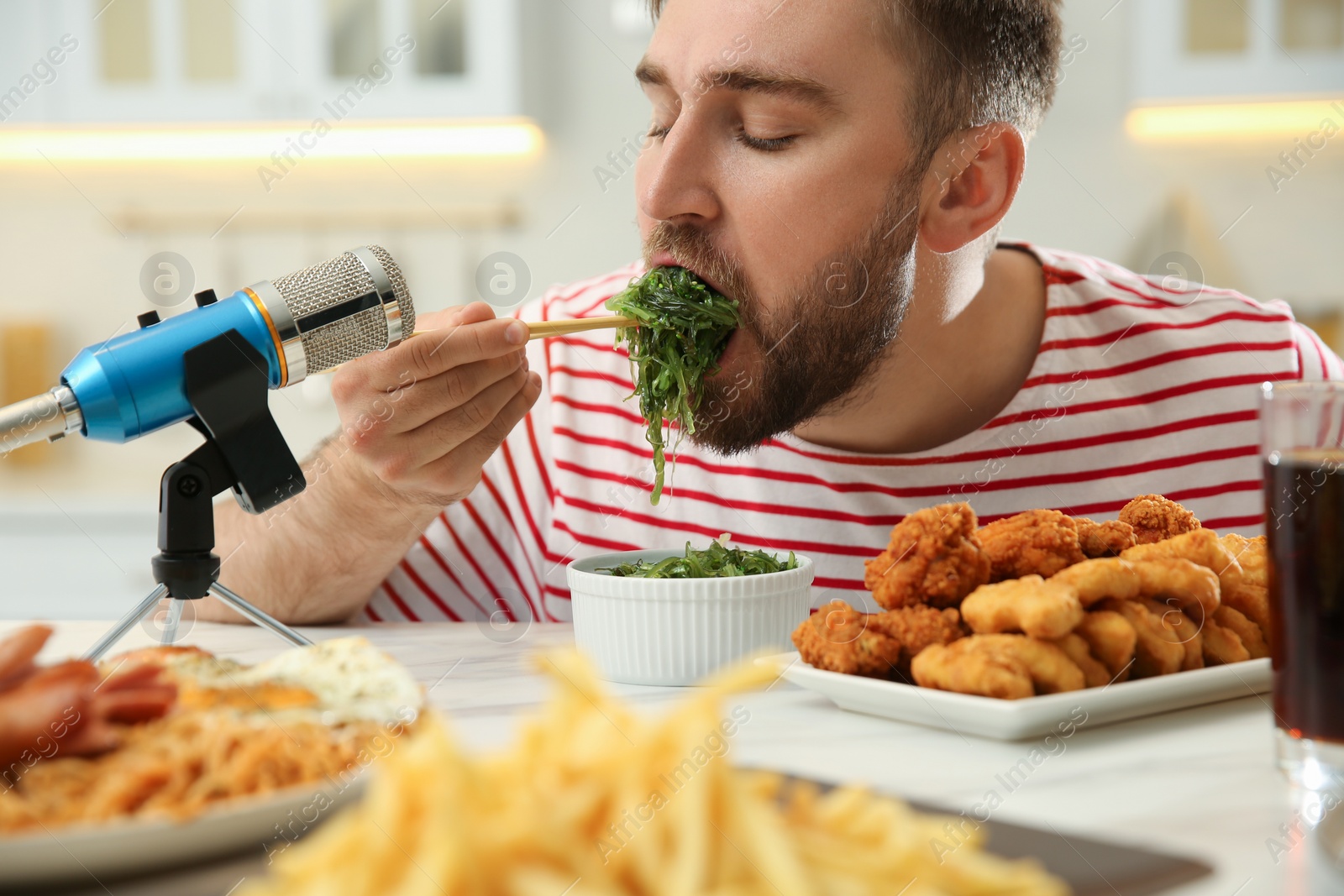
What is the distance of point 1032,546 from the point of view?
3.92 feet

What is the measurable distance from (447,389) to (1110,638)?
917 millimetres

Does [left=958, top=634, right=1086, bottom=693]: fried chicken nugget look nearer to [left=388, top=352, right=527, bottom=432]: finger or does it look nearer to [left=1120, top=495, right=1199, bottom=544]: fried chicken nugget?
[left=1120, top=495, right=1199, bottom=544]: fried chicken nugget

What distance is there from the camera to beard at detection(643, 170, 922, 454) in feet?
5.96

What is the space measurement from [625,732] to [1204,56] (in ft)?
12.5

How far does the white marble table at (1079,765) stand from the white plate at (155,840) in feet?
0.07

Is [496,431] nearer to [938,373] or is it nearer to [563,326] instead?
[563,326]

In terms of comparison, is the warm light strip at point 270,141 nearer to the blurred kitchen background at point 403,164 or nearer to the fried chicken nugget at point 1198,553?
the blurred kitchen background at point 403,164

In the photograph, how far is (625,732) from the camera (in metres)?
0.61

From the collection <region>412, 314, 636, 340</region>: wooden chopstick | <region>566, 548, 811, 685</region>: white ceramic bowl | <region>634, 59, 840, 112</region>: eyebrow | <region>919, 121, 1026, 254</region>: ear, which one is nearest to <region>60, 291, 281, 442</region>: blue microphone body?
<region>412, 314, 636, 340</region>: wooden chopstick

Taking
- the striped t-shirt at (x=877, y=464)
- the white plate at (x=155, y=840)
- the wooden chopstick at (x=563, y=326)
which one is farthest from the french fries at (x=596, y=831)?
the striped t-shirt at (x=877, y=464)

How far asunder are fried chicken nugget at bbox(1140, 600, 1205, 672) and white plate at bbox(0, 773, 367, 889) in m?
0.81

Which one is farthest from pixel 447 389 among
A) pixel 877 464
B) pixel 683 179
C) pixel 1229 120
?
pixel 1229 120

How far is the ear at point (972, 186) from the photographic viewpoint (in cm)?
198

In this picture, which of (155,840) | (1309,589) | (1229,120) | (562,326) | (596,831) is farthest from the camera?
(1229,120)
